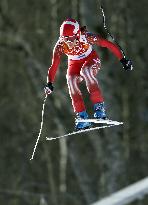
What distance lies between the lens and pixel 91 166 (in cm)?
2273

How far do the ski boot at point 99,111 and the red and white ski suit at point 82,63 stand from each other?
21 millimetres

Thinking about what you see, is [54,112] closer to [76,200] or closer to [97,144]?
[97,144]

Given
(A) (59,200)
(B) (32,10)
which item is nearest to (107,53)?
(B) (32,10)

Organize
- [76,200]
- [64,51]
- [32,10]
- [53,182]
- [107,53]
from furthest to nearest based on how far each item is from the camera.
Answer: [53,182]
[76,200]
[32,10]
[107,53]
[64,51]

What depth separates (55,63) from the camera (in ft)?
→ 10.8

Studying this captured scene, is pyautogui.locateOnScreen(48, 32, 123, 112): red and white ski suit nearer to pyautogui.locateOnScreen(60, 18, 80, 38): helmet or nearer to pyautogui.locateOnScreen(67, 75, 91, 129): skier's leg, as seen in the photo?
pyautogui.locateOnScreen(67, 75, 91, 129): skier's leg

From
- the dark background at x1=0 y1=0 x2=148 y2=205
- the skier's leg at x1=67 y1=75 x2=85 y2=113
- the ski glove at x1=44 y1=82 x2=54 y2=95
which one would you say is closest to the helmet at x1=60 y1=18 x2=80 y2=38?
the ski glove at x1=44 y1=82 x2=54 y2=95

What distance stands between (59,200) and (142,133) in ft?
9.44

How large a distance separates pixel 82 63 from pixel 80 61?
3cm

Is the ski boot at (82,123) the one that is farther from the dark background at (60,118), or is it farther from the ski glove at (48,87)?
the dark background at (60,118)

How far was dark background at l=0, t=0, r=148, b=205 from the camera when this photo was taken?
52.5 ft

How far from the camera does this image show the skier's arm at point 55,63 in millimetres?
3229

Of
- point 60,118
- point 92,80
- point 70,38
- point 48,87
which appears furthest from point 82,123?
point 60,118

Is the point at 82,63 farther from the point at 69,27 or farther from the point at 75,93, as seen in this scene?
the point at 69,27
